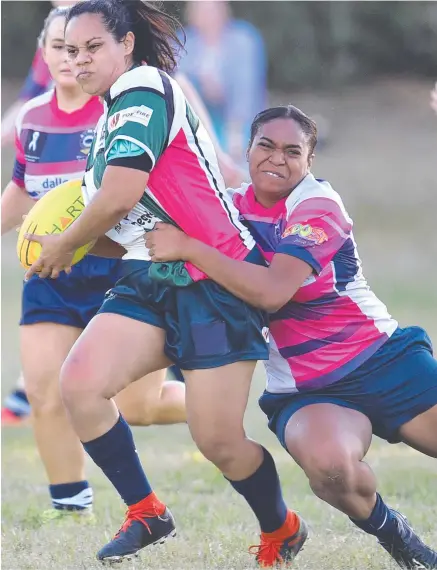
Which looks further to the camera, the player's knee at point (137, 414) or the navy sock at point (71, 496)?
the player's knee at point (137, 414)

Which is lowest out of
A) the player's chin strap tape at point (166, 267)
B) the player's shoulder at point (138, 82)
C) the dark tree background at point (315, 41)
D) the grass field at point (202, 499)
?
the grass field at point (202, 499)

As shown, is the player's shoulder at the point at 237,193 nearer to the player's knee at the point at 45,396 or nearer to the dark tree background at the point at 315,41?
the player's knee at the point at 45,396

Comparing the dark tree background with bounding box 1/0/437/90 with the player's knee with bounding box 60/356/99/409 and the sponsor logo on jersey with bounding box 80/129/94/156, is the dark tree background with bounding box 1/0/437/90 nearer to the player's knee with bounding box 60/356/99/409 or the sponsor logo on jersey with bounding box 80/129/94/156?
the sponsor logo on jersey with bounding box 80/129/94/156

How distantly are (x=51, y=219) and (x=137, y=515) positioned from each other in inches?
41.5

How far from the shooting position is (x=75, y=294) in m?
5.15

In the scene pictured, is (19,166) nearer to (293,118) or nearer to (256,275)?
(293,118)

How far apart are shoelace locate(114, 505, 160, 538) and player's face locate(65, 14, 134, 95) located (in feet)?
4.68

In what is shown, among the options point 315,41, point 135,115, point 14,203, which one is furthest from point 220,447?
point 315,41

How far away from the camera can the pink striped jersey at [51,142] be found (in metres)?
5.22

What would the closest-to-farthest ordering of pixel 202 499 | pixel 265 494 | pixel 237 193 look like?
pixel 265 494, pixel 237 193, pixel 202 499

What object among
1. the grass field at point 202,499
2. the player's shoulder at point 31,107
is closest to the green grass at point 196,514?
the grass field at point 202,499

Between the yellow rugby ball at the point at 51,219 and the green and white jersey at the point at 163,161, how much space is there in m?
0.10

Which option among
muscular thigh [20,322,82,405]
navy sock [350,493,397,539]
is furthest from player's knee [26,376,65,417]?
navy sock [350,493,397,539]

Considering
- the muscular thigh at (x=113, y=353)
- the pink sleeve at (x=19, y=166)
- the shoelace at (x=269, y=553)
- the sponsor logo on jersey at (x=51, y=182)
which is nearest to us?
the muscular thigh at (x=113, y=353)
